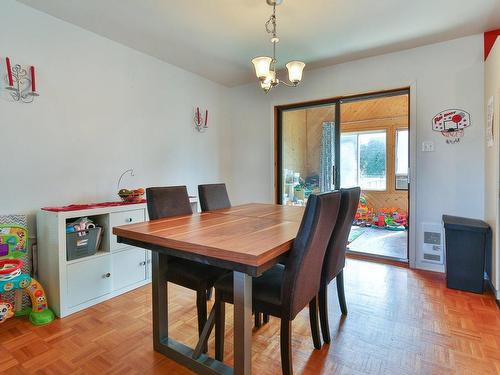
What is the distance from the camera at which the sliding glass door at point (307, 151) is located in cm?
385

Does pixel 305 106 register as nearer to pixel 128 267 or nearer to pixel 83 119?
pixel 83 119

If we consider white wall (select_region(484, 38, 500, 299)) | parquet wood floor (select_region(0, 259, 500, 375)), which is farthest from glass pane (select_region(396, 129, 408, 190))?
parquet wood floor (select_region(0, 259, 500, 375))

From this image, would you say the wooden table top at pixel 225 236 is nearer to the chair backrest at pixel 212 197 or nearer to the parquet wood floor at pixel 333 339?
the chair backrest at pixel 212 197

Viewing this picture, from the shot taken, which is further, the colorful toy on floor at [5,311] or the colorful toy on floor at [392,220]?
the colorful toy on floor at [392,220]

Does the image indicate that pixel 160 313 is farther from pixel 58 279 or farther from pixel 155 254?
pixel 58 279

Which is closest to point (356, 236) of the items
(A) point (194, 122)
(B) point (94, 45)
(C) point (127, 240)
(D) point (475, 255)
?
(D) point (475, 255)

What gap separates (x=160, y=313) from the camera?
5.54 ft

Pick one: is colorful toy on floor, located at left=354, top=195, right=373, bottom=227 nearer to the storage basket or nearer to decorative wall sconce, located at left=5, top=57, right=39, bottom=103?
the storage basket

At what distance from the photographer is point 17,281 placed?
6.47 feet

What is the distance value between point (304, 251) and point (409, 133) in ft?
8.45

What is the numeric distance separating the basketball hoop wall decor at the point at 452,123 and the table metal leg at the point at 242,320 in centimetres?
289

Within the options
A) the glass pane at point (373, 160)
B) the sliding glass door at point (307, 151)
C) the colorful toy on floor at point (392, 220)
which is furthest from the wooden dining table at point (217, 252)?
the glass pane at point (373, 160)

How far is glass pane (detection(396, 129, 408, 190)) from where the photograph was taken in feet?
18.3

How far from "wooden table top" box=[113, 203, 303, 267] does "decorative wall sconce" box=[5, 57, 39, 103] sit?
163 cm
